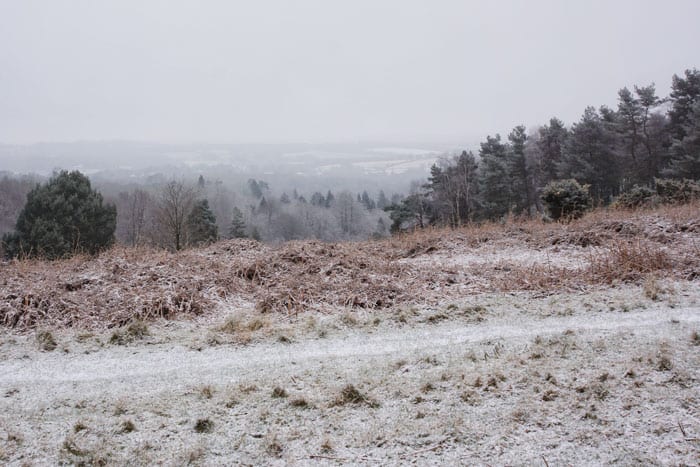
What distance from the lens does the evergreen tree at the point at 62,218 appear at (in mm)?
24453

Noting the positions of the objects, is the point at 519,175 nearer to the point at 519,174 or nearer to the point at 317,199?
the point at 519,174

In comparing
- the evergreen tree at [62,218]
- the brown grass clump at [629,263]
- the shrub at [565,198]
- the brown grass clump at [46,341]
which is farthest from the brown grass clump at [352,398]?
the evergreen tree at [62,218]

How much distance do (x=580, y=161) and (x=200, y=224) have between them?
2909 centimetres

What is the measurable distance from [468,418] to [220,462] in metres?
1.78

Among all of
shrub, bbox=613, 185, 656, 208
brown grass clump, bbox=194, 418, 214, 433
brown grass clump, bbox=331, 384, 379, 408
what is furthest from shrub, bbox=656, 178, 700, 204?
brown grass clump, bbox=194, 418, 214, 433

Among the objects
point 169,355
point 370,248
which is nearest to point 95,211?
point 370,248

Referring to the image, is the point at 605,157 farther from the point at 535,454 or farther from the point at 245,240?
the point at 535,454

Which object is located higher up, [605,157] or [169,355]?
[605,157]

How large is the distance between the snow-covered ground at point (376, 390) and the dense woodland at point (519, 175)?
2227cm

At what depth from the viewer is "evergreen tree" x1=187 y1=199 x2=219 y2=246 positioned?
31062mm

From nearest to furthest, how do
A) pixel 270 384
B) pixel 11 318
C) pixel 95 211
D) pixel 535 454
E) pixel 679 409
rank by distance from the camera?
1. pixel 535 454
2. pixel 679 409
3. pixel 270 384
4. pixel 11 318
5. pixel 95 211

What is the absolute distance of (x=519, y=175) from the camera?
137ft

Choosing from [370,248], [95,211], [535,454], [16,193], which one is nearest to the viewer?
[535,454]

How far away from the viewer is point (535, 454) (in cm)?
303
